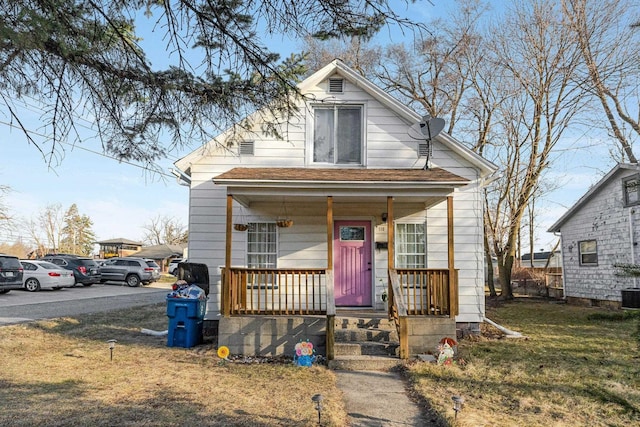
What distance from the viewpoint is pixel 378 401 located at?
18.3 ft

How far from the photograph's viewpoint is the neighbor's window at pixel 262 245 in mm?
9852

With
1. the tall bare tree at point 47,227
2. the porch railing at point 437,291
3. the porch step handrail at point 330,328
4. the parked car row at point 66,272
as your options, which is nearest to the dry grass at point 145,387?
the porch step handrail at point 330,328

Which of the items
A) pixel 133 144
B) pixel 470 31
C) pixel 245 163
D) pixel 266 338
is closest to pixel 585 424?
pixel 266 338

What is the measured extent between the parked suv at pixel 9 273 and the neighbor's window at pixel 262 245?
1251 cm

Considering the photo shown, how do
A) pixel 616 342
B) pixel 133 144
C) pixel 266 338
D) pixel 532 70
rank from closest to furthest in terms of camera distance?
pixel 133 144, pixel 266 338, pixel 616 342, pixel 532 70

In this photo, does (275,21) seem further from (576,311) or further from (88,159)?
(576,311)

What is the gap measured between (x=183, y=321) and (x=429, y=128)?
20.3 ft

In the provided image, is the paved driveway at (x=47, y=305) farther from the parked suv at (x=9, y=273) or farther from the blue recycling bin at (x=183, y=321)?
the blue recycling bin at (x=183, y=321)

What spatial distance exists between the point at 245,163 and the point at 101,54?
5.58 m

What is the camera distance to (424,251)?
10.0m

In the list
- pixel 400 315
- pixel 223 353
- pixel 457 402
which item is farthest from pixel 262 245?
pixel 457 402

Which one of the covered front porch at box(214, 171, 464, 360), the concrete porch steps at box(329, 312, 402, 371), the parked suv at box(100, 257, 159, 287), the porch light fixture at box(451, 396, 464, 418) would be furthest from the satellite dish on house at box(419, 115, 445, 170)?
the parked suv at box(100, 257, 159, 287)

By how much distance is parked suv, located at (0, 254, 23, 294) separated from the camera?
17.0 metres

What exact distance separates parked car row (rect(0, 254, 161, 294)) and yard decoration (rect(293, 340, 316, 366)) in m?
14.8
